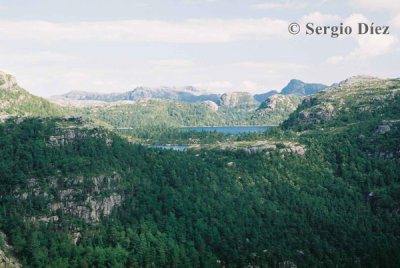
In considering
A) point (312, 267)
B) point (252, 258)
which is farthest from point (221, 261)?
point (312, 267)

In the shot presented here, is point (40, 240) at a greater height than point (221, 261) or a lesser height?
greater

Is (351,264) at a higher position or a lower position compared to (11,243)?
lower

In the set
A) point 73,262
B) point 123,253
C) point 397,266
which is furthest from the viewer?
point 397,266

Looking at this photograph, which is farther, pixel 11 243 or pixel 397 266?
pixel 397 266

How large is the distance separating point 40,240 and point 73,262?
17.3 meters

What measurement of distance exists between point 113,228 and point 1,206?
48.3 meters

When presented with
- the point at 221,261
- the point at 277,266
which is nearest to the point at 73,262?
the point at 221,261

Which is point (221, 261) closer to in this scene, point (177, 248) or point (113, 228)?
point (177, 248)

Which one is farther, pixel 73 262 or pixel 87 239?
pixel 87 239

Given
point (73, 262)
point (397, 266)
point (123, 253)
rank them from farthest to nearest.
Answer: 1. point (397, 266)
2. point (123, 253)
3. point (73, 262)

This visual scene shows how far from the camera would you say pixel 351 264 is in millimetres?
196625

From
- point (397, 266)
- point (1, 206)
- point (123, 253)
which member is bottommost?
point (397, 266)

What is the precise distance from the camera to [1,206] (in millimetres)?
196125

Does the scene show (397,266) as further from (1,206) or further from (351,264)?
(1,206)
